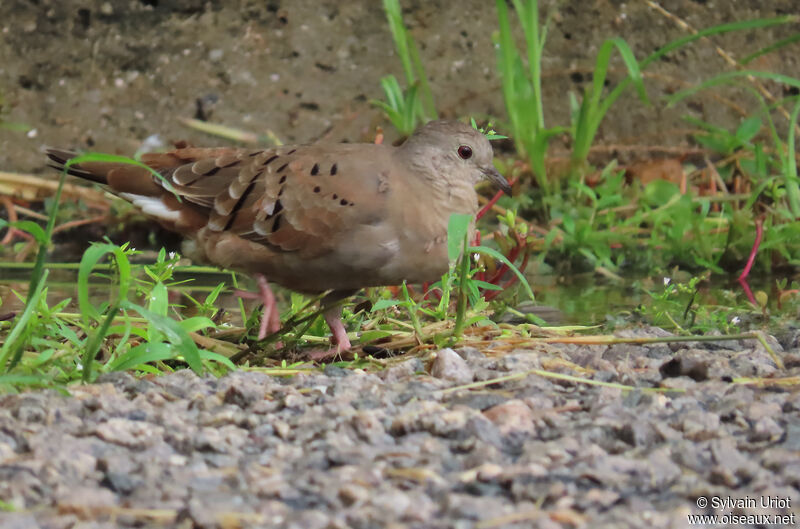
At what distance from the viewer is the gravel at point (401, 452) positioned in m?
1.80

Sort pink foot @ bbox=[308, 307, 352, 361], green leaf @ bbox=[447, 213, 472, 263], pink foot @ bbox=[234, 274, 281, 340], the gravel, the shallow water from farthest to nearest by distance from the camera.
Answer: the shallow water, pink foot @ bbox=[234, 274, 281, 340], pink foot @ bbox=[308, 307, 352, 361], green leaf @ bbox=[447, 213, 472, 263], the gravel

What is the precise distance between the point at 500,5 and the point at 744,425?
3877mm

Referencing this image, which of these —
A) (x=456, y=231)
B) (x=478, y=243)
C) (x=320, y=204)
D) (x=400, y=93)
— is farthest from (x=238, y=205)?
(x=400, y=93)

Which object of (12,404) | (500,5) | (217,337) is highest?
(500,5)

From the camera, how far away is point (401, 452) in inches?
80.6

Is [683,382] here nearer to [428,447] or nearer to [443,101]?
[428,447]

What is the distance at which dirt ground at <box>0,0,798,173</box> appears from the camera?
6.90 meters

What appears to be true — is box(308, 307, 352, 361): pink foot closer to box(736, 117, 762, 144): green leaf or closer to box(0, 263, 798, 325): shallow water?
box(0, 263, 798, 325): shallow water

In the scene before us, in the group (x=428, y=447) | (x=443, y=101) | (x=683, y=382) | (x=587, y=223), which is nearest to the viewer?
(x=428, y=447)

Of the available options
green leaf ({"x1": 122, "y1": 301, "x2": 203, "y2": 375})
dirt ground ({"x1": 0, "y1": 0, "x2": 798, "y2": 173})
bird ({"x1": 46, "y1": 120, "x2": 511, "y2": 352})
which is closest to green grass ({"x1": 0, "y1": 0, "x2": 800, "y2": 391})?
green leaf ({"x1": 122, "y1": 301, "x2": 203, "y2": 375})

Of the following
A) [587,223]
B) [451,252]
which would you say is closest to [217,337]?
[451,252]

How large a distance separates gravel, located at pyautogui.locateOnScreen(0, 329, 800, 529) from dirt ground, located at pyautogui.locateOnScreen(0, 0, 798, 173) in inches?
174

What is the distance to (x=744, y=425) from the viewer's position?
2324 mm

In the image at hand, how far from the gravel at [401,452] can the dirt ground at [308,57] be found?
4.43 meters
